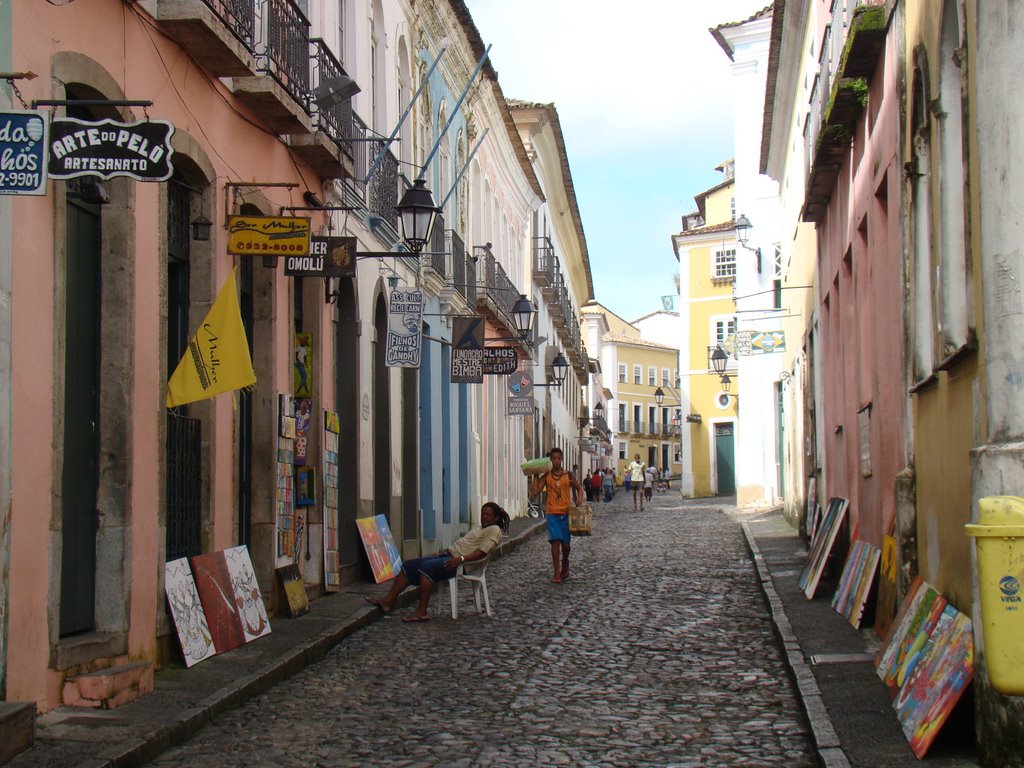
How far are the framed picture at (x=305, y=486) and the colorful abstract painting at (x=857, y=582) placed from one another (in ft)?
16.8

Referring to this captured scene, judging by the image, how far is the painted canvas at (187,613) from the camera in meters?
9.69

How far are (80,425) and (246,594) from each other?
111 inches

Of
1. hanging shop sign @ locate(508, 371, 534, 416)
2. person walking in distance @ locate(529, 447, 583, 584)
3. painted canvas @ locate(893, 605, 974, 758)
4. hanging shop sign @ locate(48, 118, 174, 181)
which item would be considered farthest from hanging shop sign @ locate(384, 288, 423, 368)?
hanging shop sign @ locate(508, 371, 534, 416)

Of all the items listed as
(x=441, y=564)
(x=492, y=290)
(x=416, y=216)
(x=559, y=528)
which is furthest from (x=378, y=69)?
(x=492, y=290)

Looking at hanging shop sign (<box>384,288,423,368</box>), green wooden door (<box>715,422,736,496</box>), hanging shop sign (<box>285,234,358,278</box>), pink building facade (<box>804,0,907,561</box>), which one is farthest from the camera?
green wooden door (<box>715,422,736,496</box>)

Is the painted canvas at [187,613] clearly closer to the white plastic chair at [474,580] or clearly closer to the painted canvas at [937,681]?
the white plastic chair at [474,580]

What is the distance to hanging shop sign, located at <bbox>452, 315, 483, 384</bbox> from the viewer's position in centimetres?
2119

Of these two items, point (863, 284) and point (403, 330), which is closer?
point (863, 284)

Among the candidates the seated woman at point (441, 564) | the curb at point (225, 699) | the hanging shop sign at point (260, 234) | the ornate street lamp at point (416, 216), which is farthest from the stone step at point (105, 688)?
the ornate street lamp at point (416, 216)

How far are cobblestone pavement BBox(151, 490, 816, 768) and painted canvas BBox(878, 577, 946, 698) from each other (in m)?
0.59

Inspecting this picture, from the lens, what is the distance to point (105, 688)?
8.02m

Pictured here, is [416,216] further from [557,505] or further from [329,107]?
[557,505]

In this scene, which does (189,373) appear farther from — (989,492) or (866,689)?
(989,492)

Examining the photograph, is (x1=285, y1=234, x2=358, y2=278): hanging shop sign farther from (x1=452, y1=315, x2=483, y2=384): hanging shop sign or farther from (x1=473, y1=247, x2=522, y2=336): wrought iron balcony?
(x1=473, y1=247, x2=522, y2=336): wrought iron balcony
